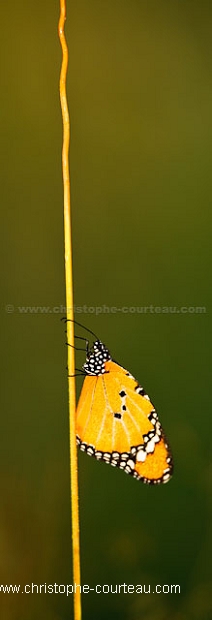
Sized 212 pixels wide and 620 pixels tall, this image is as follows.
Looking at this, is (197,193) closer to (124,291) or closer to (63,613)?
(124,291)

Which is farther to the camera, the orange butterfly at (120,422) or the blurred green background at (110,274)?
the blurred green background at (110,274)

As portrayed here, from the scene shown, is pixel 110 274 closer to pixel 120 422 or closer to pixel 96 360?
pixel 96 360

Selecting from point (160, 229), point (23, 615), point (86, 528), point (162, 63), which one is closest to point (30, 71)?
point (162, 63)

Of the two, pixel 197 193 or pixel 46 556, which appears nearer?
pixel 46 556

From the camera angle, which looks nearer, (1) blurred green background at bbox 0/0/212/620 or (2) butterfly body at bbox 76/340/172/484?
(2) butterfly body at bbox 76/340/172/484

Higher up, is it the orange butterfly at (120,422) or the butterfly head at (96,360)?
the butterfly head at (96,360)
